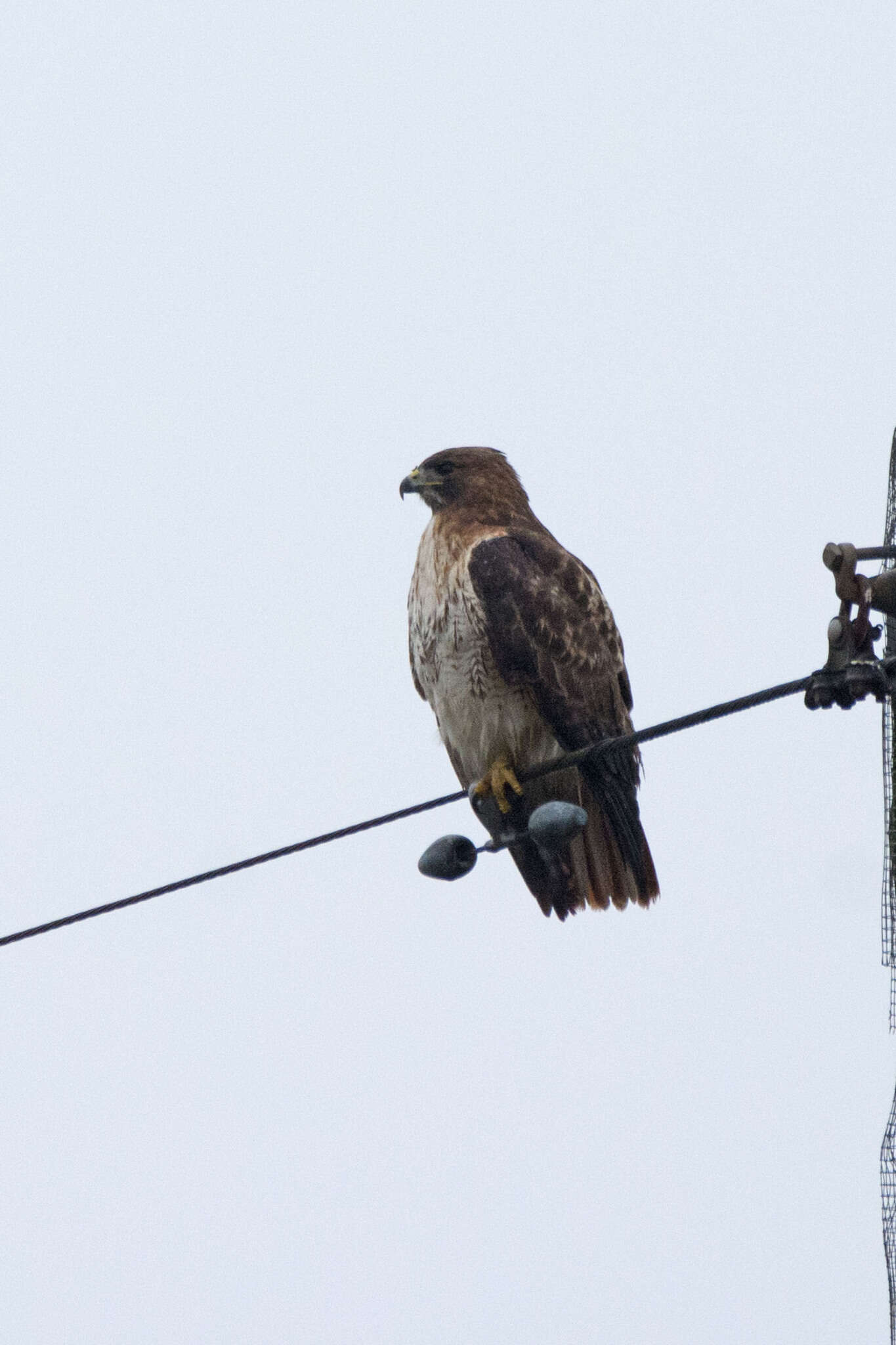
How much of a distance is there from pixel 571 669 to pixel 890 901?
1460 millimetres

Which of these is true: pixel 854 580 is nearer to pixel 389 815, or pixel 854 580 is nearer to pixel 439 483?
pixel 389 815

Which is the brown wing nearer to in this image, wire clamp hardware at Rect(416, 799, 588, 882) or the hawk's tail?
the hawk's tail

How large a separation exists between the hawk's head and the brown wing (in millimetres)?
490

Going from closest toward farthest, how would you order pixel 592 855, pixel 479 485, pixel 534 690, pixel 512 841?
pixel 512 841, pixel 534 690, pixel 592 855, pixel 479 485

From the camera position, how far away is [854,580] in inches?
147

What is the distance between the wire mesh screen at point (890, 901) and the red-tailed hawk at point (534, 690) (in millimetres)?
1073

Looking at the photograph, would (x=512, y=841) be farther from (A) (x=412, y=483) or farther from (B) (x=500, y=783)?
(A) (x=412, y=483)

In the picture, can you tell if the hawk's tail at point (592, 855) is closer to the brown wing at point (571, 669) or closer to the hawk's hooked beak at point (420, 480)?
the brown wing at point (571, 669)

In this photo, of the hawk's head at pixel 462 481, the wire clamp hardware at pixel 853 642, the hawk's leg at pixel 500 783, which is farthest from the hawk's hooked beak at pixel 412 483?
the wire clamp hardware at pixel 853 642

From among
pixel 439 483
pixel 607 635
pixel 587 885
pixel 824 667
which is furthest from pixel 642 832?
pixel 824 667

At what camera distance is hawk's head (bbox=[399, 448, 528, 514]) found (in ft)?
21.0

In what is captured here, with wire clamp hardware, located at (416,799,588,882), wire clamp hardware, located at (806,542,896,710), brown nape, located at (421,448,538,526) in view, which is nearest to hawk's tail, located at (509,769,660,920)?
wire clamp hardware, located at (416,799,588,882)

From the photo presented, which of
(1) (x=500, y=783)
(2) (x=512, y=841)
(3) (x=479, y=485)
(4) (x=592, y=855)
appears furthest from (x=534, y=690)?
(3) (x=479, y=485)

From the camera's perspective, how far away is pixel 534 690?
5.72m
